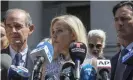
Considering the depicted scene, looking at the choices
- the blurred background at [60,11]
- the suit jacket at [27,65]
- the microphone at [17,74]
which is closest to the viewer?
the microphone at [17,74]

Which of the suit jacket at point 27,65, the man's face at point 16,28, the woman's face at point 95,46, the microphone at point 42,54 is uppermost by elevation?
the man's face at point 16,28

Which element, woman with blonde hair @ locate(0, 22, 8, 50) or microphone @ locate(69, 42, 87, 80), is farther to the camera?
woman with blonde hair @ locate(0, 22, 8, 50)

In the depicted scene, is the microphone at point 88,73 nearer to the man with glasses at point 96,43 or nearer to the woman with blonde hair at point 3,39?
the woman with blonde hair at point 3,39

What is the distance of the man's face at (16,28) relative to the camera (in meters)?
3.58

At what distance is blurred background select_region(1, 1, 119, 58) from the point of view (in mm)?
10586

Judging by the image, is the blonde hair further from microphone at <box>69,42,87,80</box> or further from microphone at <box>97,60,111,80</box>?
microphone at <box>69,42,87,80</box>

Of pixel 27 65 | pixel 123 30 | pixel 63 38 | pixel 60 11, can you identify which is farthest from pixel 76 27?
pixel 60 11

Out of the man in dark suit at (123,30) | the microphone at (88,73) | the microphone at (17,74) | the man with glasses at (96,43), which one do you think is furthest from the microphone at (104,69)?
the man with glasses at (96,43)

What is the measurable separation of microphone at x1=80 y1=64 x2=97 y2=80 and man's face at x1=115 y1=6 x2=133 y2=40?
48 cm

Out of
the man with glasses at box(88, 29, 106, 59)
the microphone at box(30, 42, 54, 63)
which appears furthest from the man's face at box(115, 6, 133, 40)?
the man with glasses at box(88, 29, 106, 59)

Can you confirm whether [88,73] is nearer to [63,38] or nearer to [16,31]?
[63,38]

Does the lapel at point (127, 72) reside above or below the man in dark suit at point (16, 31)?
below

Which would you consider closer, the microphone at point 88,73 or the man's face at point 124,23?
the microphone at point 88,73

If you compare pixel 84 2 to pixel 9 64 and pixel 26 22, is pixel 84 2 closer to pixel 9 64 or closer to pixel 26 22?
pixel 26 22
